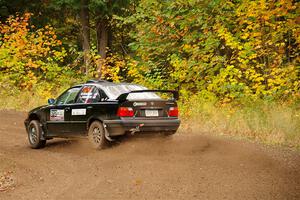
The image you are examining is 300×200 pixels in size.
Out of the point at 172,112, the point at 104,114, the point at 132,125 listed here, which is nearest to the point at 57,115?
the point at 104,114

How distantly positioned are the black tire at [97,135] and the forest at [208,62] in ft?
13.7

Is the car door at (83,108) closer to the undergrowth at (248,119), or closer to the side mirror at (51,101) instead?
the side mirror at (51,101)

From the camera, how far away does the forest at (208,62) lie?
14305 mm

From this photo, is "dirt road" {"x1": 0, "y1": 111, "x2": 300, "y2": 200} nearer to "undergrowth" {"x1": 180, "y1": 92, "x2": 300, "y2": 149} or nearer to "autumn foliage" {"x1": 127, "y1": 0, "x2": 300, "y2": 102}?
"undergrowth" {"x1": 180, "y1": 92, "x2": 300, "y2": 149}

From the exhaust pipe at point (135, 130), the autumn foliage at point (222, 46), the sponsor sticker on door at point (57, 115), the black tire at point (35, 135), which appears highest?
the autumn foliage at point (222, 46)

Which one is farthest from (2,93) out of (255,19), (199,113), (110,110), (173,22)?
(110,110)

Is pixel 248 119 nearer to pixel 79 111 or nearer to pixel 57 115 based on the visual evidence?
pixel 79 111

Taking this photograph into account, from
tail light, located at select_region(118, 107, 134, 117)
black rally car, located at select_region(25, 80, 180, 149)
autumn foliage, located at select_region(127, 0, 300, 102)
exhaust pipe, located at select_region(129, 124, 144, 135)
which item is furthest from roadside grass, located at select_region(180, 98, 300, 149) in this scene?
tail light, located at select_region(118, 107, 134, 117)

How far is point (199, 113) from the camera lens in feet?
52.1

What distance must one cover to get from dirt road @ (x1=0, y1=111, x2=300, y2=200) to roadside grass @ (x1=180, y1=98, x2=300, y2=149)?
1347 millimetres

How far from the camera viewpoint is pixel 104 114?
10.3 metres

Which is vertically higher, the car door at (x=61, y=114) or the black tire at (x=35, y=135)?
the car door at (x=61, y=114)

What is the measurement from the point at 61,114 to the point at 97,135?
1.59m

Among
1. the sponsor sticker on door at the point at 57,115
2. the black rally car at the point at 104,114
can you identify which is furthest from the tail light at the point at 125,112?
the sponsor sticker on door at the point at 57,115
